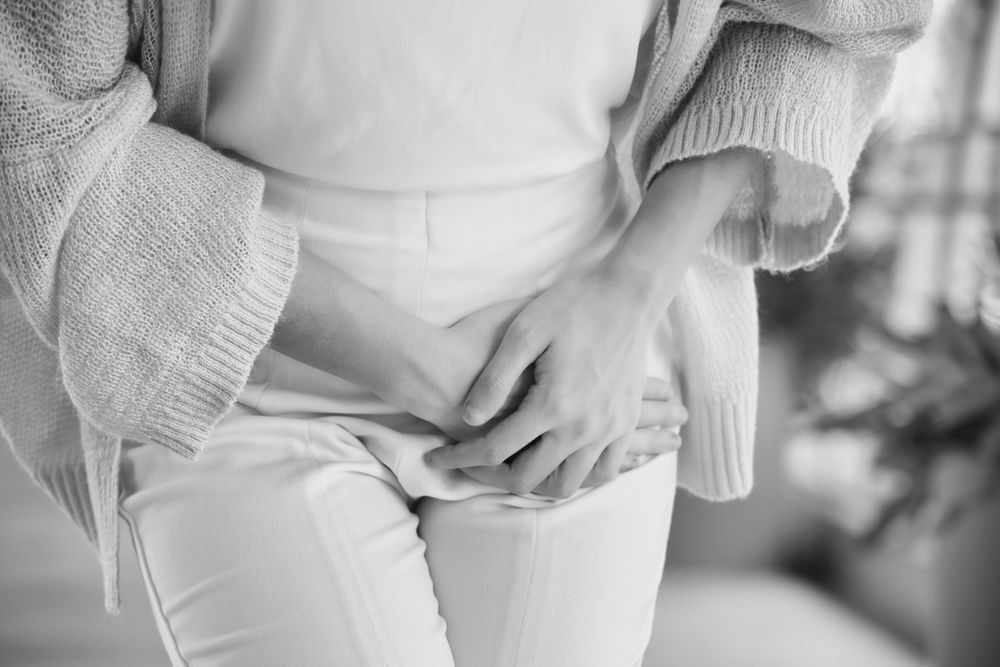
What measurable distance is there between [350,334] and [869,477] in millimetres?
1928

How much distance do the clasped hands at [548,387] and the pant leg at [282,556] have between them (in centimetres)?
7

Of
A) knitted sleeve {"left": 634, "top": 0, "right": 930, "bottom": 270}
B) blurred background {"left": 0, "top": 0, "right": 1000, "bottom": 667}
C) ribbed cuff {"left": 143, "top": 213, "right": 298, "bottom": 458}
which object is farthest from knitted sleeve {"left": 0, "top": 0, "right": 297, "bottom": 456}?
blurred background {"left": 0, "top": 0, "right": 1000, "bottom": 667}

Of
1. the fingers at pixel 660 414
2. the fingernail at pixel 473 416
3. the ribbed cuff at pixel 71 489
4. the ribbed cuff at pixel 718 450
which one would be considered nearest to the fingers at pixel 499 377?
the fingernail at pixel 473 416

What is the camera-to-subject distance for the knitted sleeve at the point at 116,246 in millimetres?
591

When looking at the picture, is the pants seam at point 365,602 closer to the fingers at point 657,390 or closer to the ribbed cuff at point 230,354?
the ribbed cuff at point 230,354

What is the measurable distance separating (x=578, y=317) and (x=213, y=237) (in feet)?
0.85

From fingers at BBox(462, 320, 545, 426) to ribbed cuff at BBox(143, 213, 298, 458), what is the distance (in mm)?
146

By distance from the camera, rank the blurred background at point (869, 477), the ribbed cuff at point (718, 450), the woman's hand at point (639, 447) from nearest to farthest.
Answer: the woman's hand at point (639, 447), the ribbed cuff at point (718, 450), the blurred background at point (869, 477)

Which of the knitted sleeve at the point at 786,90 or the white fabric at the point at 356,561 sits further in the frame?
the knitted sleeve at the point at 786,90

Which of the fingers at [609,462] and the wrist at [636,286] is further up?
the wrist at [636,286]

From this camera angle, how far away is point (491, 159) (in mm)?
681

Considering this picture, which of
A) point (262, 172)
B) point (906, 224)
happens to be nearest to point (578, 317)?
point (262, 172)

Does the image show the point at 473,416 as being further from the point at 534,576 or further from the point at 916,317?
the point at 916,317

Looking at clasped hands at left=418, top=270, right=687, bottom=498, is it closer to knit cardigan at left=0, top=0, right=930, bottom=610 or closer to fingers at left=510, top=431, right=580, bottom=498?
fingers at left=510, top=431, right=580, bottom=498
